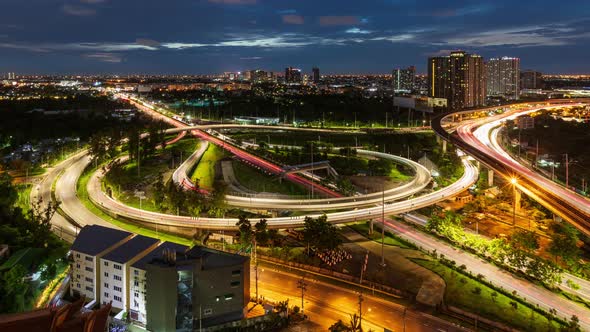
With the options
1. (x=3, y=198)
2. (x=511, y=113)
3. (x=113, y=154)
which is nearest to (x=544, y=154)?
(x=511, y=113)

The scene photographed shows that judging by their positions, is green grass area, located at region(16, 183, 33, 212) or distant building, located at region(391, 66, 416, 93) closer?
green grass area, located at region(16, 183, 33, 212)

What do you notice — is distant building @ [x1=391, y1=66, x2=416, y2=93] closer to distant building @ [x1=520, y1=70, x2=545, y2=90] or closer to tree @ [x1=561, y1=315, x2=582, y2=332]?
distant building @ [x1=520, y1=70, x2=545, y2=90]

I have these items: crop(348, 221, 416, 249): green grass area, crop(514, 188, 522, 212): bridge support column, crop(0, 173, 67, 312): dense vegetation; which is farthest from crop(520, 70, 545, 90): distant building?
crop(0, 173, 67, 312): dense vegetation

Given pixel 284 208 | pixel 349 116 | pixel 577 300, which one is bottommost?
pixel 577 300

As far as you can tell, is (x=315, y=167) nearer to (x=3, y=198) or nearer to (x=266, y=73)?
(x=3, y=198)

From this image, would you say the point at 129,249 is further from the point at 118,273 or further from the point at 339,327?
the point at 339,327

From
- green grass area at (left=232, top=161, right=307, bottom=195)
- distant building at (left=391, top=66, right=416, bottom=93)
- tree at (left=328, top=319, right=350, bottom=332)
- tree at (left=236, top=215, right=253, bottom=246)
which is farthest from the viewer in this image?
distant building at (left=391, top=66, right=416, bottom=93)
